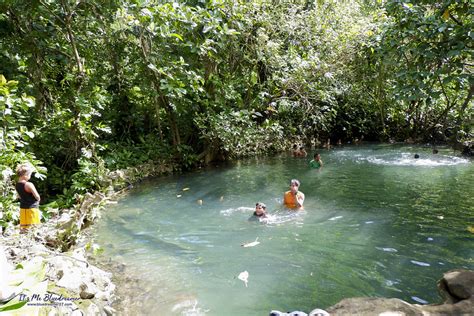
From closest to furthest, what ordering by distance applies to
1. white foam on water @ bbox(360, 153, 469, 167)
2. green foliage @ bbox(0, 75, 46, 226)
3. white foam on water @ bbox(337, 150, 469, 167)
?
green foliage @ bbox(0, 75, 46, 226), white foam on water @ bbox(360, 153, 469, 167), white foam on water @ bbox(337, 150, 469, 167)

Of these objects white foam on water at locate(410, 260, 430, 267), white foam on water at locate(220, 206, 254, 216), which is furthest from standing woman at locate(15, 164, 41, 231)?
A: white foam on water at locate(410, 260, 430, 267)

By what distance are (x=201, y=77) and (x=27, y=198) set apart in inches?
279

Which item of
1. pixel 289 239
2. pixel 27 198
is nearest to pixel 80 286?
pixel 27 198

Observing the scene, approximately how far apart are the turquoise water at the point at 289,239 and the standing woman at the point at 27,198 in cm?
138

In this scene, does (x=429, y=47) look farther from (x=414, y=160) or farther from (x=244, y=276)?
(x=414, y=160)

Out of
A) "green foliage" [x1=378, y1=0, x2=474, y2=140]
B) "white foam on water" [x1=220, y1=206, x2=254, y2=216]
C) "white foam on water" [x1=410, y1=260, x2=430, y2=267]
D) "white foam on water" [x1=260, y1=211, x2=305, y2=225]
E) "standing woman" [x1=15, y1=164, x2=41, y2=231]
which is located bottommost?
"white foam on water" [x1=410, y1=260, x2=430, y2=267]

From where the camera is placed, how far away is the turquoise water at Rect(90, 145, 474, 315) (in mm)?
5043

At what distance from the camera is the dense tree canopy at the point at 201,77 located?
7.07m

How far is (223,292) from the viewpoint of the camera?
517 cm

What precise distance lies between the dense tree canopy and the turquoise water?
202 cm

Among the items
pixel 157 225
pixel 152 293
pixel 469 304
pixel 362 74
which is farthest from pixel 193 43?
pixel 362 74

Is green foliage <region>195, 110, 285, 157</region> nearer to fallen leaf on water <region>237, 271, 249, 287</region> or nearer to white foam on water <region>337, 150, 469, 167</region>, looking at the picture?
white foam on water <region>337, 150, 469, 167</region>

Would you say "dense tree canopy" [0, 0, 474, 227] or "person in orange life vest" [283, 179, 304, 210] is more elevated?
"dense tree canopy" [0, 0, 474, 227]

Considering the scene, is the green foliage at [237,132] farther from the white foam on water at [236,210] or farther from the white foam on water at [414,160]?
the white foam on water at [236,210]
